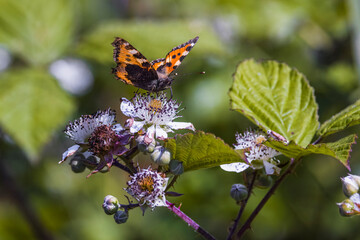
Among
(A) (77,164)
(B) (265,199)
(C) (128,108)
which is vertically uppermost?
(C) (128,108)

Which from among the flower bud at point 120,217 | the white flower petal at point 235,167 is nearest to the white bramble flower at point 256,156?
the white flower petal at point 235,167

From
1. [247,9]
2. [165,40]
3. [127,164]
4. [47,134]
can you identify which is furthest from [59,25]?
[127,164]

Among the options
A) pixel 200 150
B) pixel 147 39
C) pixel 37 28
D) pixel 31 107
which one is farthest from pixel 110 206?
pixel 37 28

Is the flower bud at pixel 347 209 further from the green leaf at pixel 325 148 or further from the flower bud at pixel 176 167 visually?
the flower bud at pixel 176 167

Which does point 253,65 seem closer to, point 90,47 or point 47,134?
point 47,134

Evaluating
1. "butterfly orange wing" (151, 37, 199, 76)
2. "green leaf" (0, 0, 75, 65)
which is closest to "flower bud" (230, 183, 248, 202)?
"butterfly orange wing" (151, 37, 199, 76)

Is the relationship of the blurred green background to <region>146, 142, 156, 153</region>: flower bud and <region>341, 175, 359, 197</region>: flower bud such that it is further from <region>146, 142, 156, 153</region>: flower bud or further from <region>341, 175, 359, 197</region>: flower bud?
<region>341, 175, 359, 197</region>: flower bud

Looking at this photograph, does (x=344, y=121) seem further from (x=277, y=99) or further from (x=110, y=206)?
(x=110, y=206)
